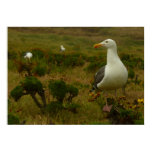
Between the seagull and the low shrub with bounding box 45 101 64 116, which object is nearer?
the low shrub with bounding box 45 101 64 116

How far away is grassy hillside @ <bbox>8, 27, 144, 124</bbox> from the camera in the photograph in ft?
13.3

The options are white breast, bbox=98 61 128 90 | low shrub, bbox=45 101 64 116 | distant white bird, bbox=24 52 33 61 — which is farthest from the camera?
distant white bird, bbox=24 52 33 61

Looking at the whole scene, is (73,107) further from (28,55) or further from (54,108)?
(28,55)

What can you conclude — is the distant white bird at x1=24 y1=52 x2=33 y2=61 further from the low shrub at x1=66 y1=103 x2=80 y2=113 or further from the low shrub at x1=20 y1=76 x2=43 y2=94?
the low shrub at x1=66 y1=103 x2=80 y2=113

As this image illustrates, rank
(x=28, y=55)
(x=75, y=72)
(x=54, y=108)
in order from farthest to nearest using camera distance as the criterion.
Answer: (x=28, y=55) → (x=75, y=72) → (x=54, y=108)

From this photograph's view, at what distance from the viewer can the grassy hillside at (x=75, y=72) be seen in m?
4.05

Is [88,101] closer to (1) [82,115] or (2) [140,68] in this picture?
(1) [82,115]

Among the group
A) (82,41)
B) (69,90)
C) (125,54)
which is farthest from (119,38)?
(69,90)

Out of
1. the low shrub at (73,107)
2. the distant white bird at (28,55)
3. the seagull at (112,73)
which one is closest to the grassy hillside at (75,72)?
the low shrub at (73,107)

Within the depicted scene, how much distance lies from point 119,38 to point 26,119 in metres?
4.59

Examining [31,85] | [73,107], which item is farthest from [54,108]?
[31,85]

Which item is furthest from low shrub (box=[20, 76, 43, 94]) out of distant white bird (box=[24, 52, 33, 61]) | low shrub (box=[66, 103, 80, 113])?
distant white bird (box=[24, 52, 33, 61])

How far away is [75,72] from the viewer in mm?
7379

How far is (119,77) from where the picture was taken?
14.1 ft
